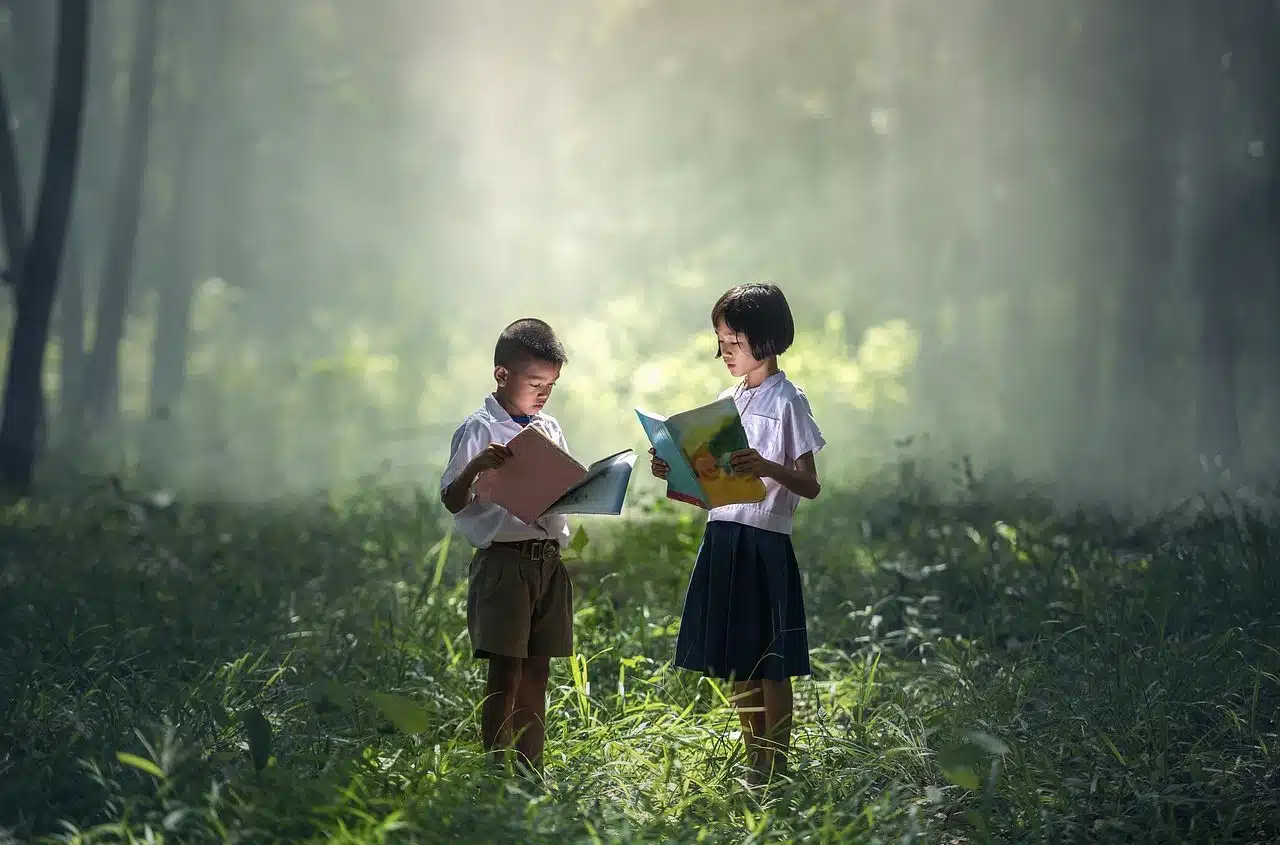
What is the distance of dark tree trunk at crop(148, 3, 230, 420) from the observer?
1892cm

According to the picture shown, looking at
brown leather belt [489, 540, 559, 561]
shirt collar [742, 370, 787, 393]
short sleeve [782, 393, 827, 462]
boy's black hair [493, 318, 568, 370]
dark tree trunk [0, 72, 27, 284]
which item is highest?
dark tree trunk [0, 72, 27, 284]

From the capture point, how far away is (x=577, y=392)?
15.7 metres

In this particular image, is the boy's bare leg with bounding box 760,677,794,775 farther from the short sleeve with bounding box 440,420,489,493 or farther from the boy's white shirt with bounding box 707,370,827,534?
the short sleeve with bounding box 440,420,489,493

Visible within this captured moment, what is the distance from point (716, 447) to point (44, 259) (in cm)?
727

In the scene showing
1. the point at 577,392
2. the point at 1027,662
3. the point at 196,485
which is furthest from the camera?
the point at 577,392

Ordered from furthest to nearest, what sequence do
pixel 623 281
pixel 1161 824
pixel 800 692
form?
pixel 623 281, pixel 800 692, pixel 1161 824

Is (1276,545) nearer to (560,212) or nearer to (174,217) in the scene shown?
(560,212)

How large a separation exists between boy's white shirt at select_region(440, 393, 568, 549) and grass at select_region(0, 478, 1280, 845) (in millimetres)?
536

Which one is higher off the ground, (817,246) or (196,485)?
(817,246)

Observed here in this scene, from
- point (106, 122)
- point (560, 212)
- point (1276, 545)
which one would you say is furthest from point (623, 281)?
point (1276, 545)

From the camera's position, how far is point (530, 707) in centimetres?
356

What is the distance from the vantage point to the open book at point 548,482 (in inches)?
128

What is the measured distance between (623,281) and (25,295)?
30.1ft

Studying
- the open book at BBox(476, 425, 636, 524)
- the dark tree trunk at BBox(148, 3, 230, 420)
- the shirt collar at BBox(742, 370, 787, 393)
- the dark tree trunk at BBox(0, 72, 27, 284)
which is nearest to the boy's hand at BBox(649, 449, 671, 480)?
the open book at BBox(476, 425, 636, 524)
